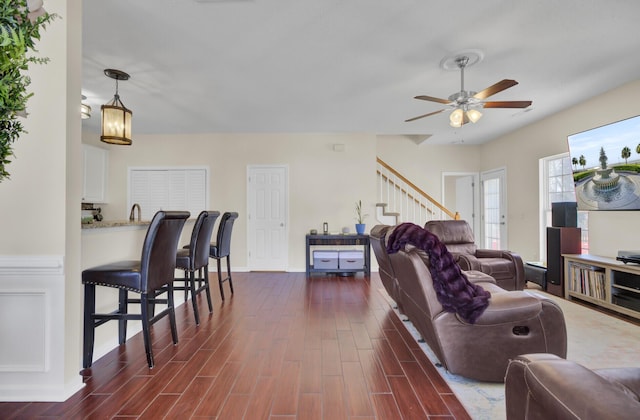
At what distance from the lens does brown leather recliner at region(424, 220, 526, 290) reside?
3.83 metres

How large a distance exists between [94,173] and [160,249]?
4.43 meters

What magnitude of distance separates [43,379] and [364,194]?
488 centimetres

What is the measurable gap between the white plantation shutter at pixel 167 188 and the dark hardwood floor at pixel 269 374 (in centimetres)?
304

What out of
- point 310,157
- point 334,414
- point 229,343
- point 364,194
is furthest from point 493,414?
point 310,157

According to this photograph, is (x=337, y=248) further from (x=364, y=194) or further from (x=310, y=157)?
(x=310, y=157)

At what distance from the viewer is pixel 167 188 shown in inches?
228

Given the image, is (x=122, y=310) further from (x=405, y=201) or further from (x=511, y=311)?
(x=405, y=201)

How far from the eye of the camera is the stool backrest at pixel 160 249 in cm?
211

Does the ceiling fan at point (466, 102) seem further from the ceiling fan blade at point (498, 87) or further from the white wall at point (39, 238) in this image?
the white wall at point (39, 238)

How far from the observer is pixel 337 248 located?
5.72 meters

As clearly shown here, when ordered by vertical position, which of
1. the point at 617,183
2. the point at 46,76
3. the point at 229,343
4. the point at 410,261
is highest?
the point at 46,76

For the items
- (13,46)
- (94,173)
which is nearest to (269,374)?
(13,46)

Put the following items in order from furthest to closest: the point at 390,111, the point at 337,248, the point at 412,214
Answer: the point at 412,214 < the point at 337,248 < the point at 390,111

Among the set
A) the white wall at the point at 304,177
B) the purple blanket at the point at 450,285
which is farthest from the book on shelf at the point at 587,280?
the white wall at the point at 304,177
